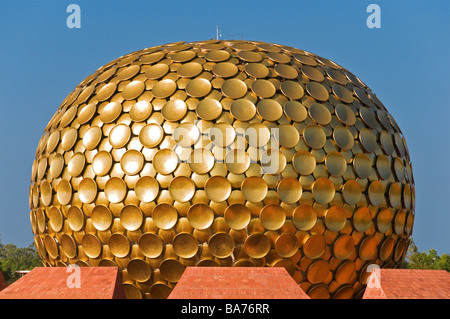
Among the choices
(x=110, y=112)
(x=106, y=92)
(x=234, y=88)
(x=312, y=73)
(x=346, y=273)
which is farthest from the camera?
(x=312, y=73)

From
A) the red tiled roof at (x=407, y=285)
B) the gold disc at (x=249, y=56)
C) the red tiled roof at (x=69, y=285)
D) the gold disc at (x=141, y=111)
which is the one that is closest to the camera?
the red tiled roof at (x=69, y=285)

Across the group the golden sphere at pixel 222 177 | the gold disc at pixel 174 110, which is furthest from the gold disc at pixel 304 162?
the gold disc at pixel 174 110

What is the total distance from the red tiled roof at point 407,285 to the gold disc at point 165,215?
472cm

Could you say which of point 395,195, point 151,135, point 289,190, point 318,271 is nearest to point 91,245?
point 151,135

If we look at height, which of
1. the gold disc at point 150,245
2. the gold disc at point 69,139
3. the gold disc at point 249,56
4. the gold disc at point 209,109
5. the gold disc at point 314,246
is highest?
the gold disc at point 249,56

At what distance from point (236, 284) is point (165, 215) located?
2677 millimetres

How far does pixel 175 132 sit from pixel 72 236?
3.77 m

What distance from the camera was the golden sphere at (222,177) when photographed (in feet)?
46.3

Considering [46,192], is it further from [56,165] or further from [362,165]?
[362,165]

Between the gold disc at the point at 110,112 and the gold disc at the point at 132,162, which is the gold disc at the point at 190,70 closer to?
the gold disc at the point at 110,112

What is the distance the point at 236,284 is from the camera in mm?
12445

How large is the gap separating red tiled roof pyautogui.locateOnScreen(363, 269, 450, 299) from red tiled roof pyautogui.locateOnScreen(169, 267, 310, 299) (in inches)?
84.7

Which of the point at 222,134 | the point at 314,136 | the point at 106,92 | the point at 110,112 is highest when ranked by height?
the point at 106,92
